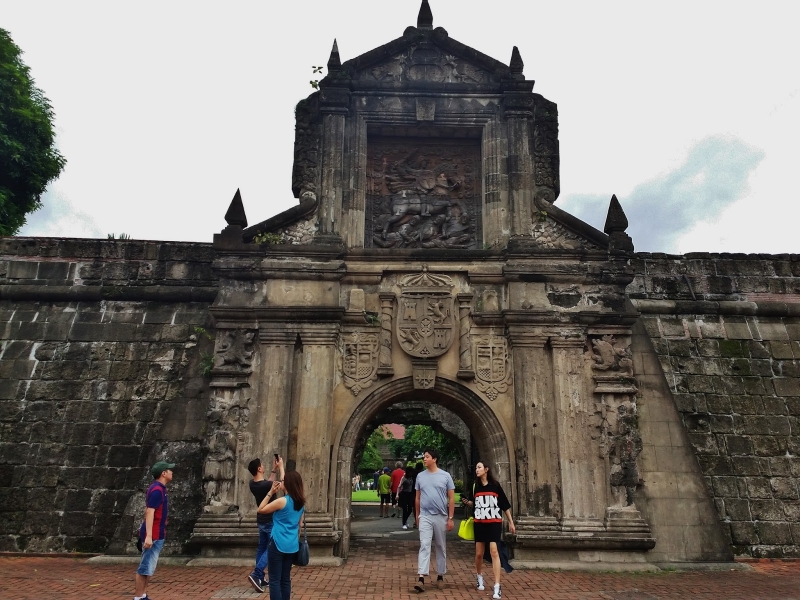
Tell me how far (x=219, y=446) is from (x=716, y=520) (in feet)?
28.1

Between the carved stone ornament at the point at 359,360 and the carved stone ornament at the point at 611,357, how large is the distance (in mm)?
3921

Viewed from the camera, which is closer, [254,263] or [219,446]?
[219,446]

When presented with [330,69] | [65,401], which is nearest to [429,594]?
[65,401]

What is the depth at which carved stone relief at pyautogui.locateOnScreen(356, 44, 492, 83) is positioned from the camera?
12086 mm

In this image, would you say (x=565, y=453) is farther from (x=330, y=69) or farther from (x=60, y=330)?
(x=60, y=330)

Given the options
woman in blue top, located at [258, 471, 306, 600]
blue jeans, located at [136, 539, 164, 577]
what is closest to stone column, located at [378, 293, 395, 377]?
woman in blue top, located at [258, 471, 306, 600]

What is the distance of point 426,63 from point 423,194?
8.76ft

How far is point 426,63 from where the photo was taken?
12148 millimetres

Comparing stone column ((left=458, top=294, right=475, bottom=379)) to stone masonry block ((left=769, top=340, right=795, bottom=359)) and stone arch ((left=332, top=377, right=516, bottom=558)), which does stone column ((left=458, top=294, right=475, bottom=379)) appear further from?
stone masonry block ((left=769, top=340, right=795, bottom=359))

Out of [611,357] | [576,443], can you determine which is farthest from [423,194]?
[576,443]

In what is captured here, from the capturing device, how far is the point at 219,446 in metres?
10.1

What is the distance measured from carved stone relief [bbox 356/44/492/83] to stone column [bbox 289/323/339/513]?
207 inches

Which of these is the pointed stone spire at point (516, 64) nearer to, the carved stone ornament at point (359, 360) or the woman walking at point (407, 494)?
the carved stone ornament at point (359, 360)

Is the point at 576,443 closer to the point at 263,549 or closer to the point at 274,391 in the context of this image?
the point at 274,391
